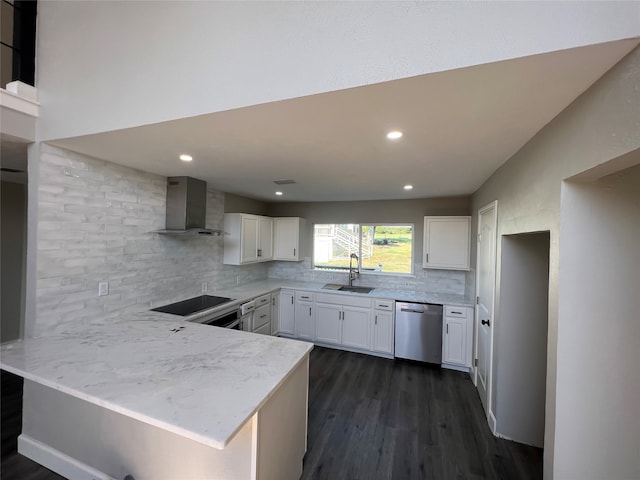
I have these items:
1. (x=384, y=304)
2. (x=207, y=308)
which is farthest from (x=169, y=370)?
(x=384, y=304)

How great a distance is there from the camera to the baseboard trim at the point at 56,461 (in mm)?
1673

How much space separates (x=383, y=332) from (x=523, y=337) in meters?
1.74

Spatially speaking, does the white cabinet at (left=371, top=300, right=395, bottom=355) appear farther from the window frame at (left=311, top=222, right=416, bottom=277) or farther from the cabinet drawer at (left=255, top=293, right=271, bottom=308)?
the cabinet drawer at (left=255, top=293, right=271, bottom=308)

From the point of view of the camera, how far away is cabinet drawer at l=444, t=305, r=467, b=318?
127 inches

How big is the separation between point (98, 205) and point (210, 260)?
60.7 inches

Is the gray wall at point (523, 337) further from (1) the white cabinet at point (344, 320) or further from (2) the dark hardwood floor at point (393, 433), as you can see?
(1) the white cabinet at point (344, 320)

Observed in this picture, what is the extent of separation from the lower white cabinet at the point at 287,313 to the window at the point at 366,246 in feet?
2.79

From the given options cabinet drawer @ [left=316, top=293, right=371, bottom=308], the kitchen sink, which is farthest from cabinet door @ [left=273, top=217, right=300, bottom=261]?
cabinet drawer @ [left=316, top=293, right=371, bottom=308]

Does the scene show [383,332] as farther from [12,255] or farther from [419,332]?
[12,255]

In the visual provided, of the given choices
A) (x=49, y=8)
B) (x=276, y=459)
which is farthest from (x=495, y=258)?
(x=49, y=8)

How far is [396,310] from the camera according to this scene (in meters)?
3.52

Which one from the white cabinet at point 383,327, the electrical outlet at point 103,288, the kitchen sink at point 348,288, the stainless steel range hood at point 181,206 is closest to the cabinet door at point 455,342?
the white cabinet at point 383,327

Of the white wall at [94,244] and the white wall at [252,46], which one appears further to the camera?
the white wall at [94,244]

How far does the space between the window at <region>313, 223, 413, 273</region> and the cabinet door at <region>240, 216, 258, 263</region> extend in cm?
114
